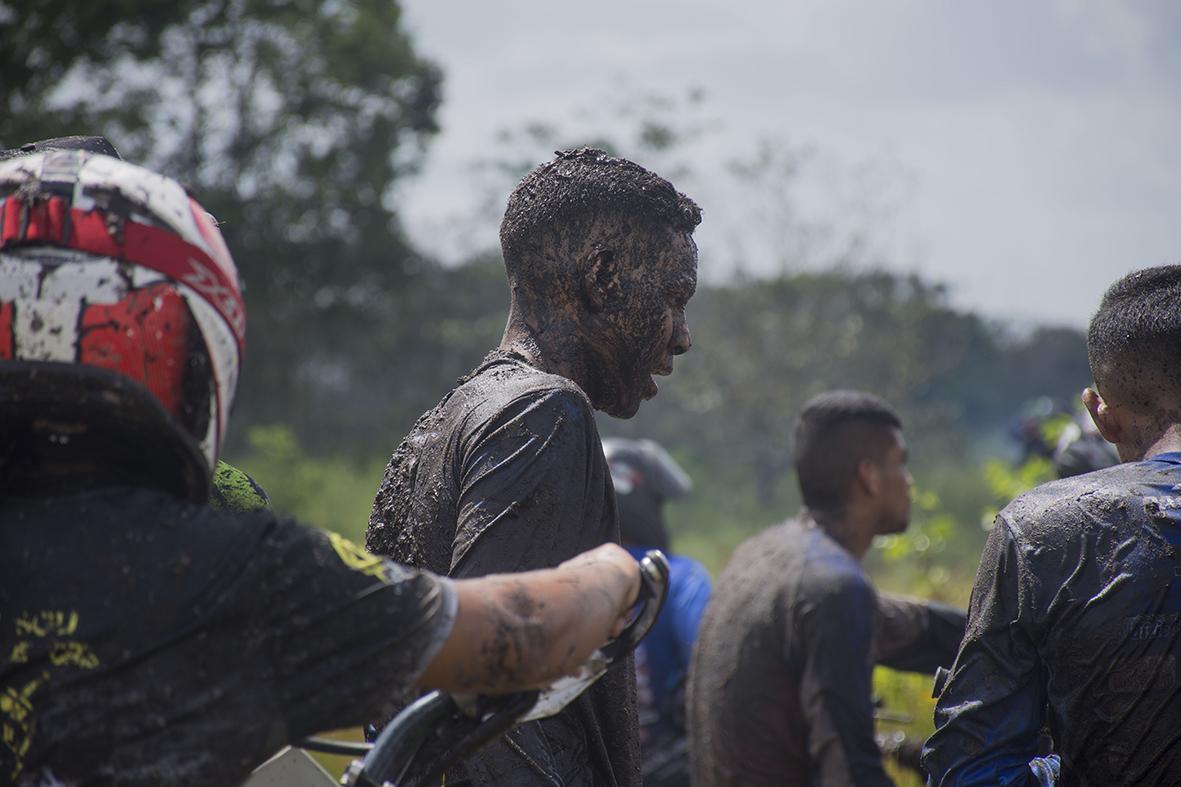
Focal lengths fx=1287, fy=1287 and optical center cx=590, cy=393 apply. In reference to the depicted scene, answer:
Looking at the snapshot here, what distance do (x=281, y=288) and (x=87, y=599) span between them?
60.8 feet

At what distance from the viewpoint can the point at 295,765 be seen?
210 cm

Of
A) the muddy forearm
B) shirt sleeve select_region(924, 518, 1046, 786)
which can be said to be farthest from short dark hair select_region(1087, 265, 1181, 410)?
the muddy forearm

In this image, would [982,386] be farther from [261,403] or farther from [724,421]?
[261,403]

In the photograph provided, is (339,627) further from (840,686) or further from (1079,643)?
(840,686)

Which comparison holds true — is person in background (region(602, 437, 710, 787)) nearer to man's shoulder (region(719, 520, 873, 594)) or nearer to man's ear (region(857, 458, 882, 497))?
man's shoulder (region(719, 520, 873, 594))

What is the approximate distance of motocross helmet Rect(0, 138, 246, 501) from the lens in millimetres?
1585

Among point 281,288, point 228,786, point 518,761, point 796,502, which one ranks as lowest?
point 796,502

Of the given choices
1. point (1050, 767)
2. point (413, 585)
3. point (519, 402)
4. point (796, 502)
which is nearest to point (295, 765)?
point (413, 585)

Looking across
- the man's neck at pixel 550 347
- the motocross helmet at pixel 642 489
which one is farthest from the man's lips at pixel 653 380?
the motocross helmet at pixel 642 489

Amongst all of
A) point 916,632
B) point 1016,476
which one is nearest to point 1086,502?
point 916,632

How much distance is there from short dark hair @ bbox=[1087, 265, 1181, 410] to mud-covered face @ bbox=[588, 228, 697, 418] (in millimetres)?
926

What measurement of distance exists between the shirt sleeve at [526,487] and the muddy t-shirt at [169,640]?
2.35 feet

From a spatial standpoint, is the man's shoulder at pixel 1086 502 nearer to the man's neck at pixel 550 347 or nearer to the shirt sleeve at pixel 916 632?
the man's neck at pixel 550 347

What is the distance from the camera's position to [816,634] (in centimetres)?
440
